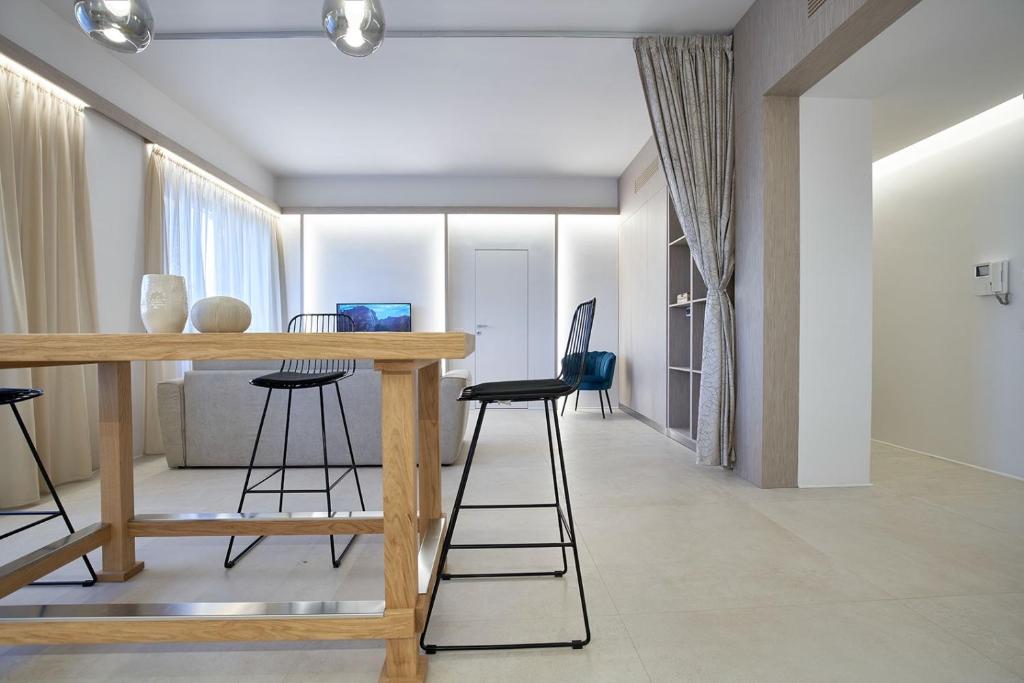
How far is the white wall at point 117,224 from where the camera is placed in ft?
11.9

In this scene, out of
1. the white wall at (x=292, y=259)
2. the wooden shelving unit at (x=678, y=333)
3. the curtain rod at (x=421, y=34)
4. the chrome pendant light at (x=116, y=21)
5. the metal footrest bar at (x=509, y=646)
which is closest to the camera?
the metal footrest bar at (x=509, y=646)

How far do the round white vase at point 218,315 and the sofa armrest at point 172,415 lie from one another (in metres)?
2.55

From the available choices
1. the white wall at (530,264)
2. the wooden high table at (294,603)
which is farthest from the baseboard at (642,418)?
the wooden high table at (294,603)

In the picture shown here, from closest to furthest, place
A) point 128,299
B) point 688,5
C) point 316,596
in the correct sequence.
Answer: point 316,596, point 688,5, point 128,299

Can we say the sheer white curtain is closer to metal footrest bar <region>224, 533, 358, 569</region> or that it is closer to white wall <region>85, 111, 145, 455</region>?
white wall <region>85, 111, 145, 455</region>

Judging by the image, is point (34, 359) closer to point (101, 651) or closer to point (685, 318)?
point (101, 651)

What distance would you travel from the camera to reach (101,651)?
1.45 m

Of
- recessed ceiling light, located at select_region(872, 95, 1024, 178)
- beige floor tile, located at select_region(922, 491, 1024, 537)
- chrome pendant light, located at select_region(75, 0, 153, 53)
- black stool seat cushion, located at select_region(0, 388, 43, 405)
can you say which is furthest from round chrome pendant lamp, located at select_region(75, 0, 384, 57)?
recessed ceiling light, located at select_region(872, 95, 1024, 178)

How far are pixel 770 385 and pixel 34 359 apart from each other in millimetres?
3100

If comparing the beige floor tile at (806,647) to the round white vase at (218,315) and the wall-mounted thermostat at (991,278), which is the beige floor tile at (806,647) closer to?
the round white vase at (218,315)

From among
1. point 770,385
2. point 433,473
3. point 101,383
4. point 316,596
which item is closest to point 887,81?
point 770,385

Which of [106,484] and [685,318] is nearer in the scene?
[106,484]

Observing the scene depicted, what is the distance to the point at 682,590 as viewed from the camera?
5.75 feet

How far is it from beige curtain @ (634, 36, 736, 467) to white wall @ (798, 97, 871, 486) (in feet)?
1.41
